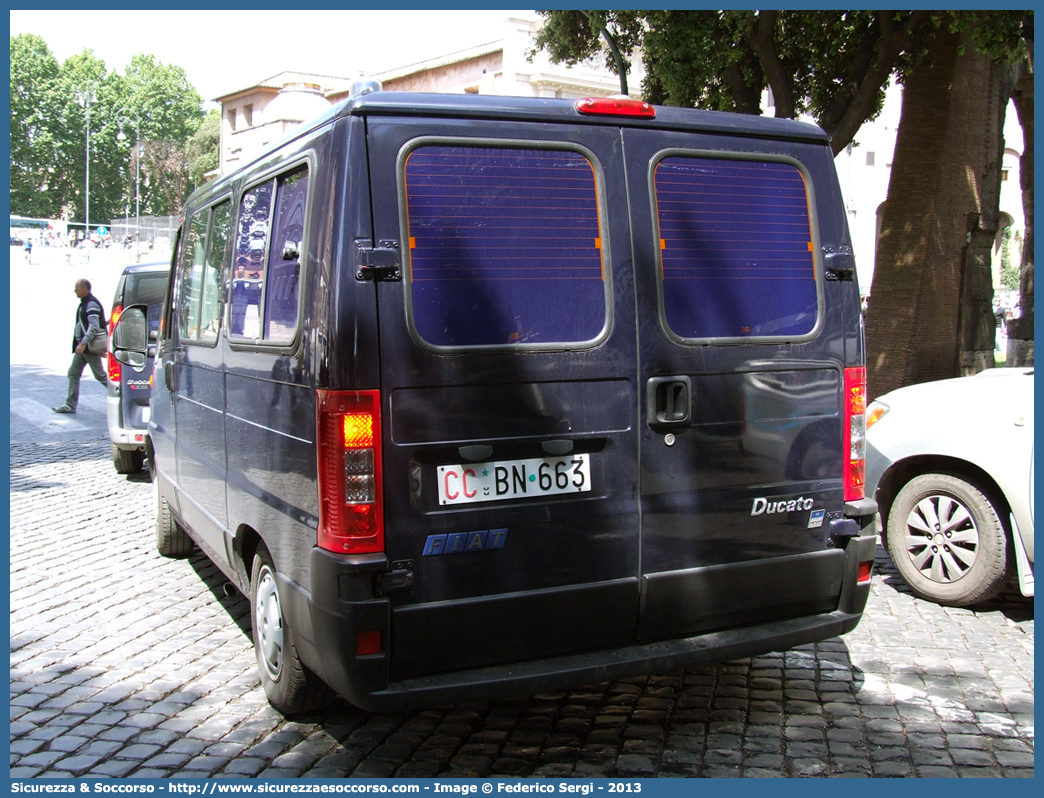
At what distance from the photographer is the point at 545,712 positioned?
4262mm

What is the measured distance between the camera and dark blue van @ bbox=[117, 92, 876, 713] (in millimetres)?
3340

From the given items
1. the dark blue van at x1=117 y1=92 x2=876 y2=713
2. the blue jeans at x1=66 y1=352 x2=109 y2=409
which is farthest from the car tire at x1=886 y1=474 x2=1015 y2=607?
the blue jeans at x1=66 y1=352 x2=109 y2=409

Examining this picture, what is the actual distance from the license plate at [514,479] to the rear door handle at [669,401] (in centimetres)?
30

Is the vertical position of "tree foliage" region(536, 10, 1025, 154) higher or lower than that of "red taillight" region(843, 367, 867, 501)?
higher

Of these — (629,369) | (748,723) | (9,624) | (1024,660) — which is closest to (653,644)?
(748,723)

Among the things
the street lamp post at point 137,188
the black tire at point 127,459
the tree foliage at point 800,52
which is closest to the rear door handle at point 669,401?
the black tire at point 127,459

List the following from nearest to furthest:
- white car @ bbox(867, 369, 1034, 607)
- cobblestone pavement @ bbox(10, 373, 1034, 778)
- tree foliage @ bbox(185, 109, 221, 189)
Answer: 1. cobblestone pavement @ bbox(10, 373, 1034, 778)
2. white car @ bbox(867, 369, 1034, 607)
3. tree foliage @ bbox(185, 109, 221, 189)

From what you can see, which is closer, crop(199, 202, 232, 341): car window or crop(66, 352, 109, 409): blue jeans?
crop(199, 202, 232, 341): car window

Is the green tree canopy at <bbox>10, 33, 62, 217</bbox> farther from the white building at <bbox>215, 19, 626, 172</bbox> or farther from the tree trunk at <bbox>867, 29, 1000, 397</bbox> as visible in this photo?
the tree trunk at <bbox>867, 29, 1000, 397</bbox>

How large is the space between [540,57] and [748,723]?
4703 cm

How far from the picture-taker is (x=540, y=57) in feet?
157

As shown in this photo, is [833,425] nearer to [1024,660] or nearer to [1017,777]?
[1017,777]

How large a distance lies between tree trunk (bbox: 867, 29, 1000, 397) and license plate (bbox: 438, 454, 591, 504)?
Result: 31.7 feet

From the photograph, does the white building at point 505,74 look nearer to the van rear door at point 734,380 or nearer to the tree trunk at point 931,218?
the tree trunk at point 931,218
